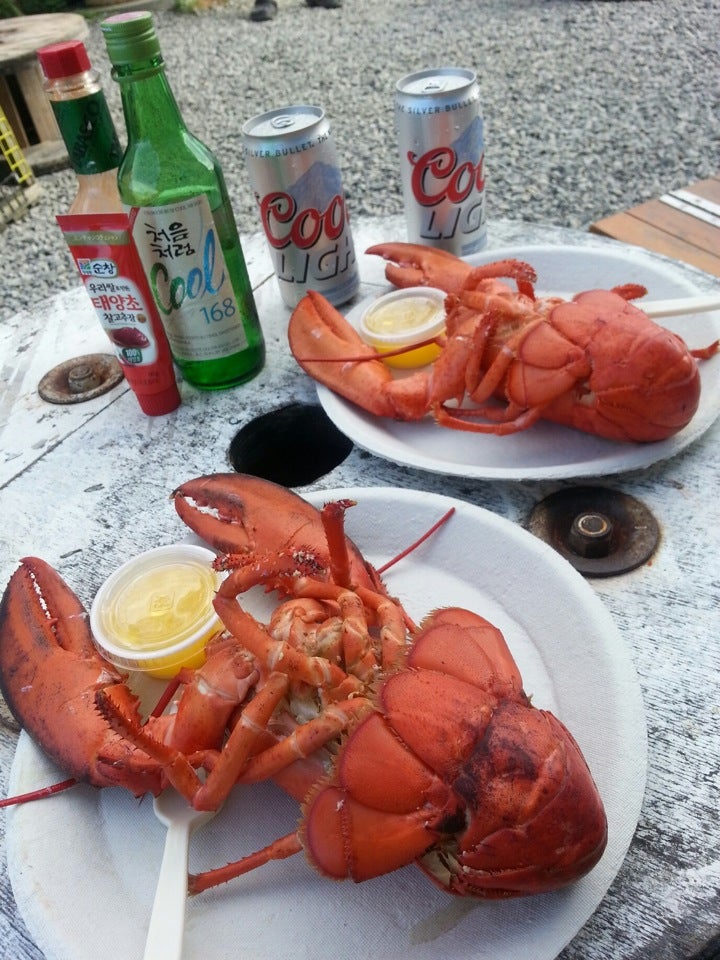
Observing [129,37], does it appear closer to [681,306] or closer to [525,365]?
[525,365]

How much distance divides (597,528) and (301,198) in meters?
0.86

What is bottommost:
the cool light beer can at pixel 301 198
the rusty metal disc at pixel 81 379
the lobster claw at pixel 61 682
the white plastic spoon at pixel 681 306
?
the rusty metal disc at pixel 81 379

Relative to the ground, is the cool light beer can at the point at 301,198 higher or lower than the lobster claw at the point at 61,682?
higher

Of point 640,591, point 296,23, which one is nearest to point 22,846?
point 640,591

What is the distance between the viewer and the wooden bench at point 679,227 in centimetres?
209

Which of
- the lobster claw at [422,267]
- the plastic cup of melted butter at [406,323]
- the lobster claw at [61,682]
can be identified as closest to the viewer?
the lobster claw at [61,682]

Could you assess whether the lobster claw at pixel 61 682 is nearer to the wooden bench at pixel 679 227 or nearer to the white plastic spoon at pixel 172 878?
the white plastic spoon at pixel 172 878

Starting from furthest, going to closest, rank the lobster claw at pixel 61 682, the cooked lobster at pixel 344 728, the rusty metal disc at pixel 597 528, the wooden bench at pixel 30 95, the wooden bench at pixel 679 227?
1. the wooden bench at pixel 30 95
2. the wooden bench at pixel 679 227
3. the rusty metal disc at pixel 597 528
4. the lobster claw at pixel 61 682
5. the cooked lobster at pixel 344 728

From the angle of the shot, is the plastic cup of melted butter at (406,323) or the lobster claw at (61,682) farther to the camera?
Result: the plastic cup of melted butter at (406,323)

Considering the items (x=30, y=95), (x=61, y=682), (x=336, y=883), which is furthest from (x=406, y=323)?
(x=30, y=95)

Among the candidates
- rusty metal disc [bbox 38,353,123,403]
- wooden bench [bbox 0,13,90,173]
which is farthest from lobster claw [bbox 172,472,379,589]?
wooden bench [bbox 0,13,90,173]

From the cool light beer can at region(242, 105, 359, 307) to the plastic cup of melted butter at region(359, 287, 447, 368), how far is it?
0.15 m

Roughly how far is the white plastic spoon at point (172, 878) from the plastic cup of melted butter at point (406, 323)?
0.87 meters

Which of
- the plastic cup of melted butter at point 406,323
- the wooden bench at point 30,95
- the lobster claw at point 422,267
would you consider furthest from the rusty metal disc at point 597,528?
the wooden bench at point 30,95
